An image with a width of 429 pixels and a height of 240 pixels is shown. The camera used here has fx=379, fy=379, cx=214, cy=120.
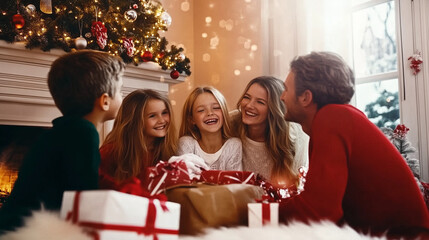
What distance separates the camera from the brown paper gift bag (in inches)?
47.3

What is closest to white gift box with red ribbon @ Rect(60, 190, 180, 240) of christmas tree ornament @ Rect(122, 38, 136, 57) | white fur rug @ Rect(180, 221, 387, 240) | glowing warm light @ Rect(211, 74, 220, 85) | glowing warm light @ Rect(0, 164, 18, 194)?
white fur rug @ Rect(180, 221, 387, 240)

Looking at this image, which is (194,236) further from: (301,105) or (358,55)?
(358,55)

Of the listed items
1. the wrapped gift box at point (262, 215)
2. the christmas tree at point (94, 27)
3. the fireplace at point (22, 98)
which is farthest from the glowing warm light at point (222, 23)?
the wrapped gift box at point (262, 215)

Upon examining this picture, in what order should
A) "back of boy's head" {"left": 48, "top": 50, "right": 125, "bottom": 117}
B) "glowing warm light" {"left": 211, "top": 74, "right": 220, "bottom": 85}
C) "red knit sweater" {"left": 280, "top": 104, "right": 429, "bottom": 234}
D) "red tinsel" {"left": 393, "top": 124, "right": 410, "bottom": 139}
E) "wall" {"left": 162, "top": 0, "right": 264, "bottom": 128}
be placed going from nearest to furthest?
"red knit sweater" {"left": 280, "top": 104, "right": 429, "bottom": 234}, "back of boy's head" {"left": 48, "top": 50, "right": 125, "bottom": 117}, "red tinsel" {"left": 393, "top": 124, "right": 410, "bottom": 139}, "wall" {"left": 162, "top": 0, "right": 264, "bottom": 128}, "glowing warm light" {"left": 211, "top": 74, "right": 220, "bottom": 85}

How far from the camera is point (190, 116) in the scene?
7.45 feet

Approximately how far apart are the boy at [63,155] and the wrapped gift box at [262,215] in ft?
1.69

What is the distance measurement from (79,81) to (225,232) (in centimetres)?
72

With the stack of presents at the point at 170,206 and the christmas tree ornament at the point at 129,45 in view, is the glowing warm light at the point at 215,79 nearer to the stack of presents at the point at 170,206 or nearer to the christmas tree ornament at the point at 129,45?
the christmas tree ornament at the point at 129,45

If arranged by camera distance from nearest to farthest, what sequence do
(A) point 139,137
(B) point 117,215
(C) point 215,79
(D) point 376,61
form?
1. (B) point 117,215
2. (A) point 139,137
3. (D) point 376,61
4. (C) point 215,79

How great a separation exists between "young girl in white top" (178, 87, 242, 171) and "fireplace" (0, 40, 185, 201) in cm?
66

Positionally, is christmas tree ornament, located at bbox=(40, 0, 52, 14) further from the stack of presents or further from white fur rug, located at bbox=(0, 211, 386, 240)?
white fur rug, located at bbox=(0, 211, 386, 240)

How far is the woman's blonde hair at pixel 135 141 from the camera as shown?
1919 millimetres

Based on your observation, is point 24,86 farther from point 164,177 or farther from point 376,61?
point 376,61

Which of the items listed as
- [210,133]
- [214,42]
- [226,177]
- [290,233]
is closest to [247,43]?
[214,42]
